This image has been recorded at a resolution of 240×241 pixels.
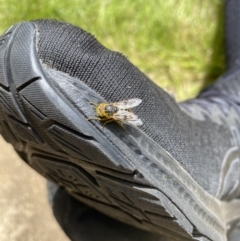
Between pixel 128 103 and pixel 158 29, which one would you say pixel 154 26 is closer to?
pixel 158 29

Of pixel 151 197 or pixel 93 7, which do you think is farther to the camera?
pixel 93 7

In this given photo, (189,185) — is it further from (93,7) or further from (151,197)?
(93,7)

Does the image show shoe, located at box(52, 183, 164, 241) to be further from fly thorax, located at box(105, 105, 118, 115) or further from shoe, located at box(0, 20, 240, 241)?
fly thorax, located at box(105, 105, 118, 115)

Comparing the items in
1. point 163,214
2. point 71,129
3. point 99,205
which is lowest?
point 99,205

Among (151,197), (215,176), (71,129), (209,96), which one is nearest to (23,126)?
(71,129)

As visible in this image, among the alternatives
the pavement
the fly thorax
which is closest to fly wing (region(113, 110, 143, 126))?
the fly thorax

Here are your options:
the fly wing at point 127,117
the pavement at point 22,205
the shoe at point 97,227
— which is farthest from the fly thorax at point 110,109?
the pavement at point 22,205
